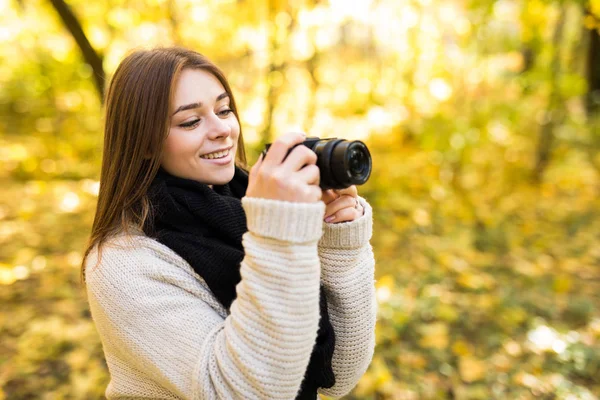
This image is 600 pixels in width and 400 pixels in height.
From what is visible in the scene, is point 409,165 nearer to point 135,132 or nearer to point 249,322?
point 135,132

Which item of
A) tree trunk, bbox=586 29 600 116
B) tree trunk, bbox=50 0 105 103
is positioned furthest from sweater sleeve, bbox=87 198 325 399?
tree trunk, bbox=586 29 600 116

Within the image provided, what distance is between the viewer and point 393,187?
5.34 meters

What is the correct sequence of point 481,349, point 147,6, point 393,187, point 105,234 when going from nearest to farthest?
point 105,234 → point 481,349 → point 147,6 → point 393,187

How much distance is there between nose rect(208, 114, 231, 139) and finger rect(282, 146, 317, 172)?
0.99 ft

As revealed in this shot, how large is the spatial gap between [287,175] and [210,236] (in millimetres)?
347

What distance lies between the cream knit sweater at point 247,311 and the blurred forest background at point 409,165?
68.4 inches

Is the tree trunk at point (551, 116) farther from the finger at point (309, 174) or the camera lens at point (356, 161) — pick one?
the finger at point (309, 174)

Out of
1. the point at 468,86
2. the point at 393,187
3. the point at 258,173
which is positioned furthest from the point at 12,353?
the point at 468,86

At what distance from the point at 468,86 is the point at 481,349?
333 centimetres

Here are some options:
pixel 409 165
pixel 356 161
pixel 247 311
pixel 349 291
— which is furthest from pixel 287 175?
pixel 409 165

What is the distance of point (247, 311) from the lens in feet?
3.23

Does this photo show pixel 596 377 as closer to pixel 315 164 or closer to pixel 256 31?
pixel 315 164

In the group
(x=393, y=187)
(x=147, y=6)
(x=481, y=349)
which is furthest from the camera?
(x=393, y=187)

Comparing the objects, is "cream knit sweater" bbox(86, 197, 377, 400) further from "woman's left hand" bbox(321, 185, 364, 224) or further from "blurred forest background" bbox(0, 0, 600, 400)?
"blurred forest background" bbox(0, 0, 600, 400)
